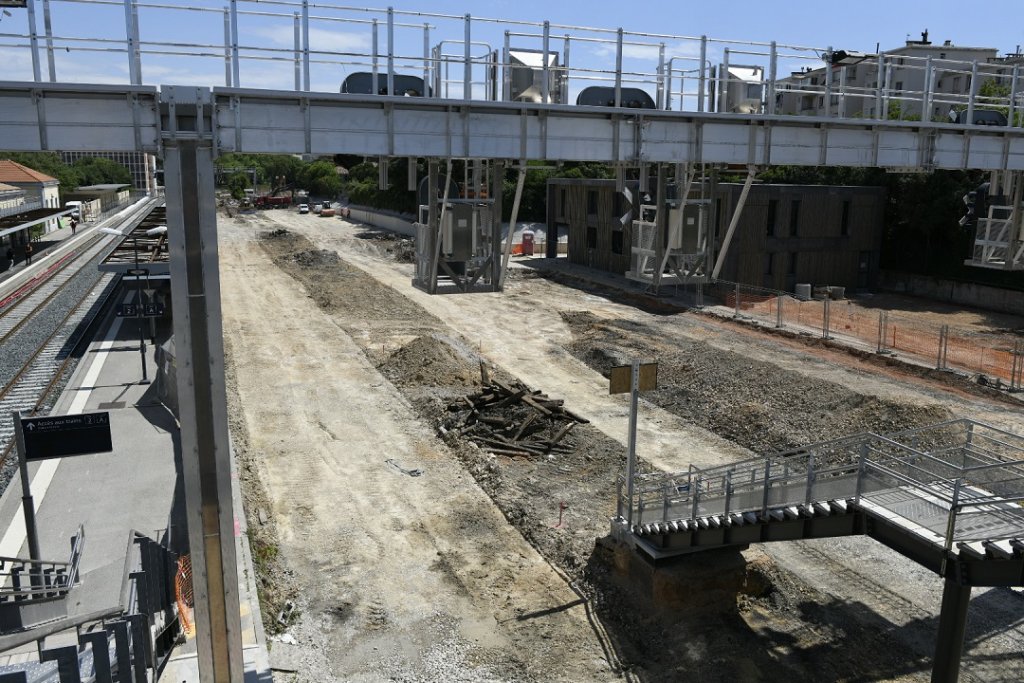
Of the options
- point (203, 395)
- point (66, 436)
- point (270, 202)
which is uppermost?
point (203, 395)

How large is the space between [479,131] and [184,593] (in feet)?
27.3

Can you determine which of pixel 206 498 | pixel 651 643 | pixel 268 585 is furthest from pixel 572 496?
pixel 206 498

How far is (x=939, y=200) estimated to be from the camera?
47.9 metres

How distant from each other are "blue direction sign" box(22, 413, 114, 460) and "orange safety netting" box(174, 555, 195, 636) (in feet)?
7.16

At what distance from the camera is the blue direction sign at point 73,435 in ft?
42.7

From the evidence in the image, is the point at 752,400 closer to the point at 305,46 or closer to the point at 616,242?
the point at 305,46

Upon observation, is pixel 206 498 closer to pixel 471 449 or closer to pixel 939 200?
pixel 471 449

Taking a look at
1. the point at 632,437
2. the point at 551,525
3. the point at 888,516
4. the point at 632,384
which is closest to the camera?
the point at 888,516

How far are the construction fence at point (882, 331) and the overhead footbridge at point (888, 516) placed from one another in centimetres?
1682

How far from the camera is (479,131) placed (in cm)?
1233

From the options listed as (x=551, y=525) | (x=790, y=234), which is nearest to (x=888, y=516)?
(x=551, y=525)

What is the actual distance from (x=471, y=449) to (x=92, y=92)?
1380 centimetres

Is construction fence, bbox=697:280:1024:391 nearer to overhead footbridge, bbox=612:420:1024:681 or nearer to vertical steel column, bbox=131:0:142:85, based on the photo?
overhead footbridge, bbox=612:420:1024:681

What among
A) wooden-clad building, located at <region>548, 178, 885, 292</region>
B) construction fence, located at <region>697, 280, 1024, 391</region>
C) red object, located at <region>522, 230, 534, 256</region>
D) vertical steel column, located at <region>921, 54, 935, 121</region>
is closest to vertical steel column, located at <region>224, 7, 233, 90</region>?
vertical steel column, located at <region>921, 54, 935, 121</region>
